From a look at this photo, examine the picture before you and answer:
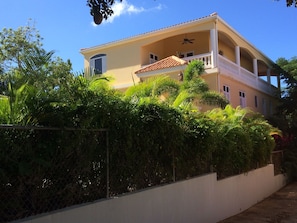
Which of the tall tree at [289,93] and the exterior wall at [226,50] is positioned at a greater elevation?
the exterior wall at [226,50]

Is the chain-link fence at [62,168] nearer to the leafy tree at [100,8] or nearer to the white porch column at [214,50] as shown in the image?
the leafy tree at [100,8]

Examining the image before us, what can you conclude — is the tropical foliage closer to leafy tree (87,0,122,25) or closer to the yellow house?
leafy tree (87,0,122,25)

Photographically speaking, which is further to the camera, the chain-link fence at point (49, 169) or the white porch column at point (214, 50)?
the white porch column at point (214, 50)

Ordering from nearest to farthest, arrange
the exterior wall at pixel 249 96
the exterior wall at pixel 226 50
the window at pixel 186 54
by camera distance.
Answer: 1. the exterior wall at pixel 249 96
2. the window at pixel 186 54
3. the exterior wall at pixel 226 50

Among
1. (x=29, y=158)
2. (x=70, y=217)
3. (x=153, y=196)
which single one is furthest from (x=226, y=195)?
(x=29, y=158)

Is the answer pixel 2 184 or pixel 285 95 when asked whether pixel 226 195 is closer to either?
pixel 2 184

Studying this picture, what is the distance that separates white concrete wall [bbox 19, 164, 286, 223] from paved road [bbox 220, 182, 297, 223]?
27cm

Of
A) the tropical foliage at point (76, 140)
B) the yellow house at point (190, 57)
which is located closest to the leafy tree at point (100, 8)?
the tropical foliage at point (76, 140)

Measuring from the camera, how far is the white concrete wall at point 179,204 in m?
5.17

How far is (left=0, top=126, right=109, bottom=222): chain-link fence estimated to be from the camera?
4.24 meters

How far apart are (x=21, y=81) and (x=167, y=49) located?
67.0ft

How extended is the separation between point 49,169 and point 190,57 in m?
16.8

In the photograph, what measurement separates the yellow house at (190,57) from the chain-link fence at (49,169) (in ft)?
46.6

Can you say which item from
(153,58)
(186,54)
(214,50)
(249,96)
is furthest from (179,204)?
(249,96)
